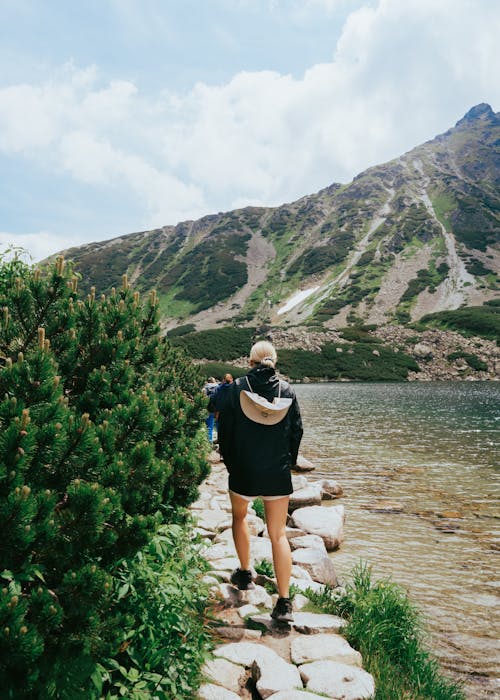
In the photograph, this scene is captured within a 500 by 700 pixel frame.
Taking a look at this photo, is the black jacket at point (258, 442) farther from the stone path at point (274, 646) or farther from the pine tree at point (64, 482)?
the pine tree at point (64, 482)

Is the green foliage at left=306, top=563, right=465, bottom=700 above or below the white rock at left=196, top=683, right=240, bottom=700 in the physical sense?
below

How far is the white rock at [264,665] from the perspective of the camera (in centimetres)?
365

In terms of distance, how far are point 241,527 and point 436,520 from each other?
736 cm

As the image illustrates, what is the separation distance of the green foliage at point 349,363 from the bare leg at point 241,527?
7901 cm

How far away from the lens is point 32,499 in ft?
7.41

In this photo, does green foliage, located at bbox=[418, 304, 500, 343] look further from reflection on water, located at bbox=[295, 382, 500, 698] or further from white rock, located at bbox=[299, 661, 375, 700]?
white rock, located at bbox=[299, 661, 375, 700]

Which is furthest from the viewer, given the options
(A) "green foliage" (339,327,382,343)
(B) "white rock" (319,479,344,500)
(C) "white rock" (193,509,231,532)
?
(A) "green foliage" (339,327,382,343)

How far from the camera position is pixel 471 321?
10012cm

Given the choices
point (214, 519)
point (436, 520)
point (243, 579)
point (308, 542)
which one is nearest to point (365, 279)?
point (436, 520)

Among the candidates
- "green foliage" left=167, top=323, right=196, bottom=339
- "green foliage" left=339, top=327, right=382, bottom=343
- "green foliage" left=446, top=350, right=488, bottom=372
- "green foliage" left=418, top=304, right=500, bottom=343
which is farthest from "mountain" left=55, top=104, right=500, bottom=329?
"green foliage" left=446, top=350, right=488, bottom=372

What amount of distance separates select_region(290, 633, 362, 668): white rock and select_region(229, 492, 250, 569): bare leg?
1.07 meters

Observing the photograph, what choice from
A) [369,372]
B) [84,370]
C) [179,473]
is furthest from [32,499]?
[369,372]

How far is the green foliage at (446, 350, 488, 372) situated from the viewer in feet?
273

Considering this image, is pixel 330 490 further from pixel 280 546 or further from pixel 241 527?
pixel 280 546
